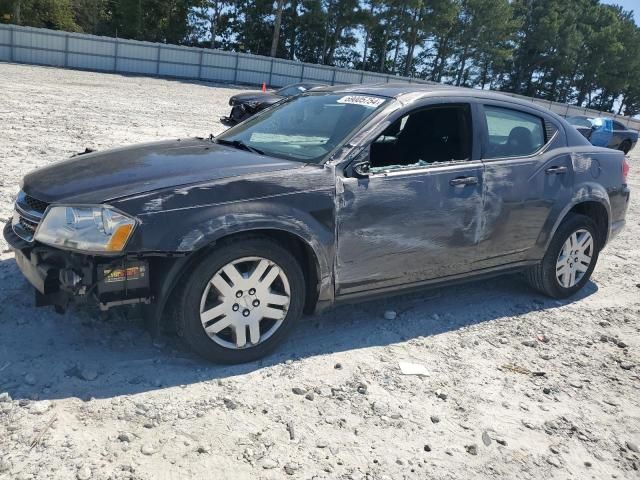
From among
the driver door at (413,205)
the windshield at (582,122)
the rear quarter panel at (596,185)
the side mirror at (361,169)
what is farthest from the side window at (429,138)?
the windshield at (582,122)

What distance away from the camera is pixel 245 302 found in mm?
3469

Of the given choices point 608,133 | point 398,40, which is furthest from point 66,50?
point 398,40

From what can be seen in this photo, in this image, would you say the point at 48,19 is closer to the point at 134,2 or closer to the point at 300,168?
the point at 134,2

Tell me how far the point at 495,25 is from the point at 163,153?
5539 centimetres

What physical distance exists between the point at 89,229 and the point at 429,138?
8.59ft

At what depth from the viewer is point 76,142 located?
9.70 metres

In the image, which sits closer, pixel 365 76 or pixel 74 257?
pixel 74 257

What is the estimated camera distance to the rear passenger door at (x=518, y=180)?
441 centimetres

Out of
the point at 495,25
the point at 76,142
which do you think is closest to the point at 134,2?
the point at 495,25

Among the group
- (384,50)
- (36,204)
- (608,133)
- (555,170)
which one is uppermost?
(384,50)

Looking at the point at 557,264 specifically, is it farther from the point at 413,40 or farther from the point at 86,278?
the point at 413,40

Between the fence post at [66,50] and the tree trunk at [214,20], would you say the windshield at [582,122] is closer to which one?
the fence post at [66,50]

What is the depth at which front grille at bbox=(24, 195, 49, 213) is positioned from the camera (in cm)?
336

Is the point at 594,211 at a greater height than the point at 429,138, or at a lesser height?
lesser
